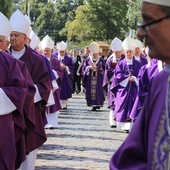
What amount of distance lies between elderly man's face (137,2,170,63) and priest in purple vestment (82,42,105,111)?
12.3m

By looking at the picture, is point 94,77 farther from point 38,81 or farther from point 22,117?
point 22,117

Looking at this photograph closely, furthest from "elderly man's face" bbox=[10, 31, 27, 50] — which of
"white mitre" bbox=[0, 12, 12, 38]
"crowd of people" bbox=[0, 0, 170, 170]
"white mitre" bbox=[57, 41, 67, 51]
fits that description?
"white mitre" bbox=[57, 41, 67, 51]

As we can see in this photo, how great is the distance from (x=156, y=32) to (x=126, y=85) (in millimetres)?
8257

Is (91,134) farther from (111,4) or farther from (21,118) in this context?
(111,4)

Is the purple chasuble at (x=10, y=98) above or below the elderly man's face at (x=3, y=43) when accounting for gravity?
below

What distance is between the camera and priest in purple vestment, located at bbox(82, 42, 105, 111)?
1452 cm

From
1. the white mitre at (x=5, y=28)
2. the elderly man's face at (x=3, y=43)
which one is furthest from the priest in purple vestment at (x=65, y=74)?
the elderly man's face at (x=3, y=43)

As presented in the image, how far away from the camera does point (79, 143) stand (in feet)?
29.6

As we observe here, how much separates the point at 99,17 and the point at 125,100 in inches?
1302

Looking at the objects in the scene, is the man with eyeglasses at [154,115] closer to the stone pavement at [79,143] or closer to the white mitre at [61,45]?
the stone pavement at [79,143]

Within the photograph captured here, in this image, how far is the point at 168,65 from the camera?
2.12 metres

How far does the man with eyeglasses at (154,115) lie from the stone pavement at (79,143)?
490 cm

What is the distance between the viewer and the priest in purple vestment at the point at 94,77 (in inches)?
571

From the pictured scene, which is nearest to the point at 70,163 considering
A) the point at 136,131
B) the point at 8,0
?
the point at 136,131
